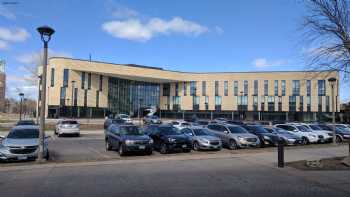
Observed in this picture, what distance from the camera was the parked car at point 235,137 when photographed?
2225 centimetres

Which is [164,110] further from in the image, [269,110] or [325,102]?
[325,102]

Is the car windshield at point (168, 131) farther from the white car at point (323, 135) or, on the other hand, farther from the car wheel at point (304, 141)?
the white car at point (323, 135)

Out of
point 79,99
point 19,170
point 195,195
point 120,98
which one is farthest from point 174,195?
point 120,98

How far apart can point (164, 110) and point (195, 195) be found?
312ft

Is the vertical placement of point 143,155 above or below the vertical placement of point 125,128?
below

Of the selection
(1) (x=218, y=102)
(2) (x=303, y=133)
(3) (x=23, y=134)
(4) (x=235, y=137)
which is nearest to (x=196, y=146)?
(4) (x=235, y=137)

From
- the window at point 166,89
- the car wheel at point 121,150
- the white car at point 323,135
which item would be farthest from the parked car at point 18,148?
the window at point 166,89

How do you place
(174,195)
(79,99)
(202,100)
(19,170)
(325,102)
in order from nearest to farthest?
(174,195) < (19,170) < (79,99) < (325,102) < (202,100)

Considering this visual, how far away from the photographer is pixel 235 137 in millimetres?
22422

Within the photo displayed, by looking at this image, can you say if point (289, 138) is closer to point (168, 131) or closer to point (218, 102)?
point (168, 131)

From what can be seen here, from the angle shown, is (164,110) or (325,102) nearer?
(325,102)

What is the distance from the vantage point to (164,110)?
340ft

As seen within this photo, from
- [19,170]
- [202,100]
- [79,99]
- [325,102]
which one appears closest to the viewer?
[19,170]

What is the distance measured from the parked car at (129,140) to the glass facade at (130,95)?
71027 mm
